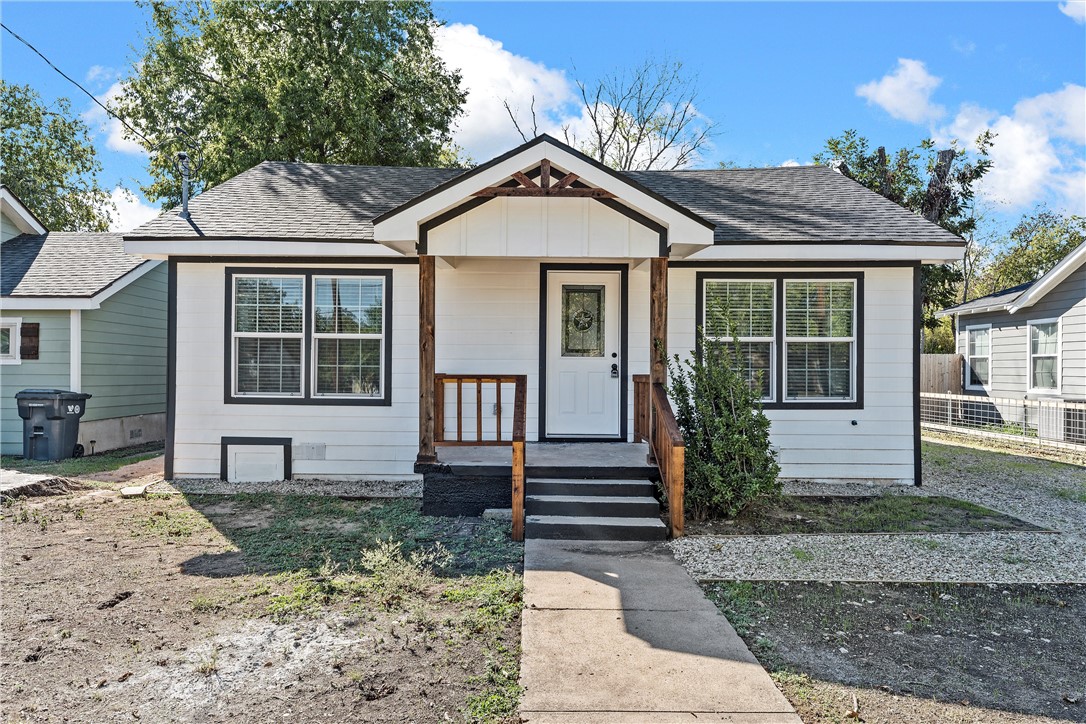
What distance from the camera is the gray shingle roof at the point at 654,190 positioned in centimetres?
764

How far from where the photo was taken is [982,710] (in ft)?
9.42

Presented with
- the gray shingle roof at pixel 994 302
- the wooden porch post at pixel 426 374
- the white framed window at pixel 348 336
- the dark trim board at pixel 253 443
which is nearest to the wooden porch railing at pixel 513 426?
the wooden porch post at pixel 426 374

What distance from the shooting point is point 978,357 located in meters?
15.8

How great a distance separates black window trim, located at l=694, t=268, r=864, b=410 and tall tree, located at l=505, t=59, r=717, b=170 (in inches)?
622

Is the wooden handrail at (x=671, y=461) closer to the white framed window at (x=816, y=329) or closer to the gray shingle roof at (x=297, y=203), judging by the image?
the white framed window at (x=816, y=329)

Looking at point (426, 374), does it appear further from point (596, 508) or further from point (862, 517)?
point (862, 517)

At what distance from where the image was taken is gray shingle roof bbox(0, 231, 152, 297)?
10634 millimetres

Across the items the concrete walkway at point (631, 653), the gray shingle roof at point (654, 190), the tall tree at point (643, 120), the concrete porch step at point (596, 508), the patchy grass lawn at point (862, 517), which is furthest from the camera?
the tall tree at point (643, 120)

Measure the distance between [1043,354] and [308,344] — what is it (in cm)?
1423

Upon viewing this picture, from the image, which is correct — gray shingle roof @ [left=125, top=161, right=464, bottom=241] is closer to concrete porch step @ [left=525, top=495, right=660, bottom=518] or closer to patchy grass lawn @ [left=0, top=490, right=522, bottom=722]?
patchy grass lawn @ [left=0, top=490, right=522, bottom=722]

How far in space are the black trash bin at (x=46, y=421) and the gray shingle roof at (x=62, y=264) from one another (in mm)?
1678

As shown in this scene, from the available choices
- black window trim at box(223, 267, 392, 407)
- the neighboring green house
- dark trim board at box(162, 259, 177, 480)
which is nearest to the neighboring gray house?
black window trim at box(223, 267, 392, 407)

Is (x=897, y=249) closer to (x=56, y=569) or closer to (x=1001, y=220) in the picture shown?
(x=56, y=569)

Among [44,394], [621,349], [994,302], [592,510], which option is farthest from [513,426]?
[994,302]
